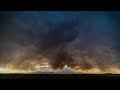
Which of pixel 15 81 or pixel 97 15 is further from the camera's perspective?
pixel 97 15

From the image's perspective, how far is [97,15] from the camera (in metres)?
4.14

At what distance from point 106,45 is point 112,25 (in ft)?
1.19

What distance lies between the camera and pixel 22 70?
404 centimetres

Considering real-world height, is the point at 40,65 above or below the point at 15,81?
above

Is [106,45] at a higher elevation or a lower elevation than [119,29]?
lower

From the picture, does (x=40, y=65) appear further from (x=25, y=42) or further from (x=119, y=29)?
(x=119, y=29)

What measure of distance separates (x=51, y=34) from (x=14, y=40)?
63cm

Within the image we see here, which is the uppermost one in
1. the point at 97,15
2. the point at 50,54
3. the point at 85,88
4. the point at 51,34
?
the point at 97,15

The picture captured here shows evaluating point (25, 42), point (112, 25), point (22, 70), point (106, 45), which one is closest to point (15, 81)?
point (22, 70)
